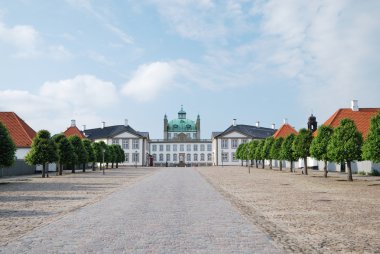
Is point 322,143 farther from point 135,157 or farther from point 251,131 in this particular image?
point 251,131

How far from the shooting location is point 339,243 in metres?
9.62

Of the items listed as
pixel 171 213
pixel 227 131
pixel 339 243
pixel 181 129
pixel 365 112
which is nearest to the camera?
pixel 339 243

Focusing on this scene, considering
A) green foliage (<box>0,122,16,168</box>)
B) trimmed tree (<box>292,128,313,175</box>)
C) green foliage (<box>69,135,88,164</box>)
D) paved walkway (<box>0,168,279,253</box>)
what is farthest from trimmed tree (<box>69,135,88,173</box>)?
paved walkway (<box>0,168,279,253</box>)

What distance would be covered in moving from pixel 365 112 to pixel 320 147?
22012 mm

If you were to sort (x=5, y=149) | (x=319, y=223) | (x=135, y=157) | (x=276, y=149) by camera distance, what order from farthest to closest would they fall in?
(x=135, y=157) → (x=276, y=149) → (x=5, y=149) → (x=319, y=223)

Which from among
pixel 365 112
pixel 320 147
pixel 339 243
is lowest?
pixel 339 243

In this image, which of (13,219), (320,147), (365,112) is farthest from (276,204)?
(365,112)

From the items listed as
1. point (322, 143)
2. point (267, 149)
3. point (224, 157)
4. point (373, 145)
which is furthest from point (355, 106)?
point (224, 157)

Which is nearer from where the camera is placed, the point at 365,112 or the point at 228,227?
the point at 228,227

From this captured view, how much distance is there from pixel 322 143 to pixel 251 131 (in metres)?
88.4

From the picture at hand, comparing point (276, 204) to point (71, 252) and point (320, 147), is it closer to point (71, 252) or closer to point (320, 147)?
point (71, 252)

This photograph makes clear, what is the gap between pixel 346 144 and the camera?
35.4 meters

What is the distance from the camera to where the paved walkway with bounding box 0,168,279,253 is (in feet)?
28.7

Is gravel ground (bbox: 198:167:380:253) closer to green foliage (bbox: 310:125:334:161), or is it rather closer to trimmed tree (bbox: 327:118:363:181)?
trimmed tree (bbox: 327:118:363:181)
